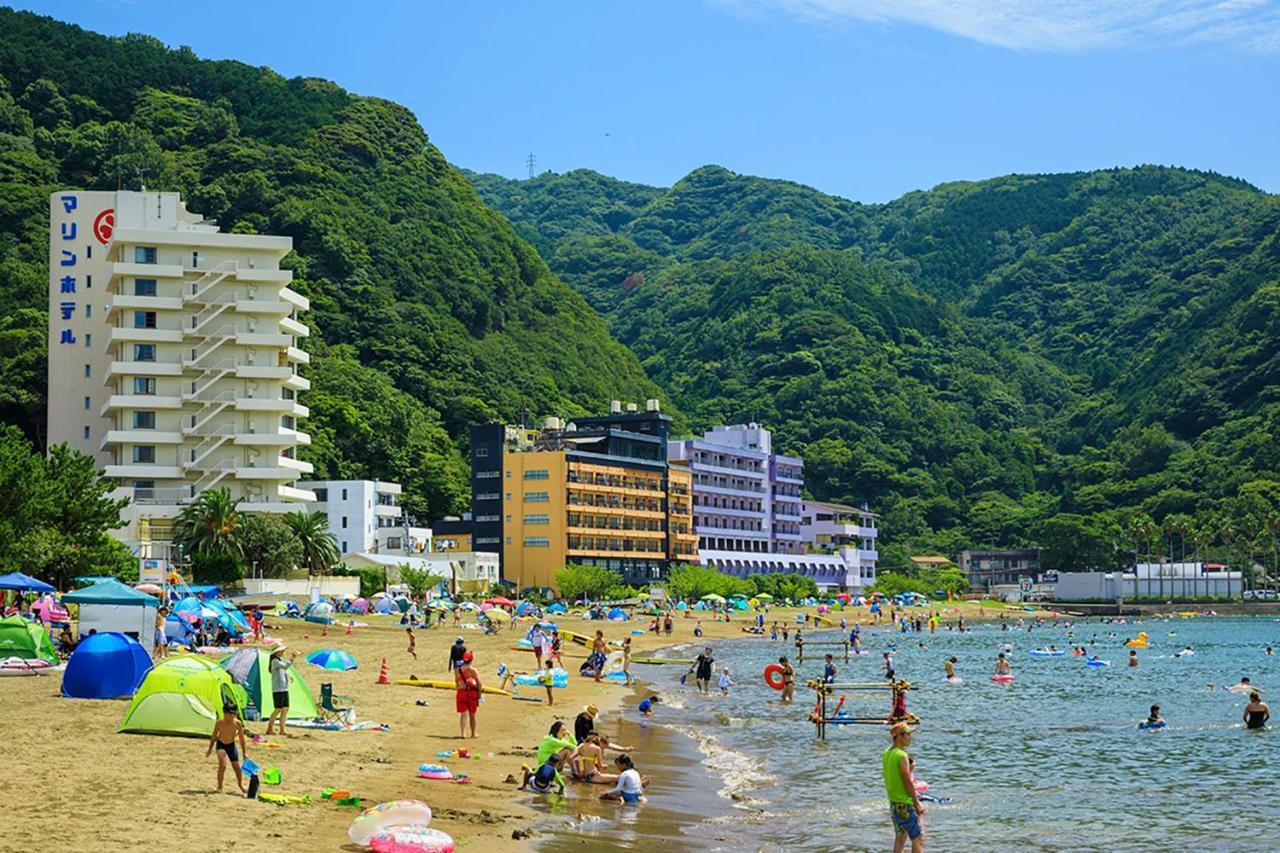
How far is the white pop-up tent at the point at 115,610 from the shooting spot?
35844 mm

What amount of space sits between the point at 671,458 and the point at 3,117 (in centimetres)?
7485

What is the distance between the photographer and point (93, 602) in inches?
1416

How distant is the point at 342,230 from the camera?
491 feet

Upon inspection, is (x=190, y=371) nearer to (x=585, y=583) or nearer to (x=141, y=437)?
(x=141, y=437)

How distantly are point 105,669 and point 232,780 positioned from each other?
8840 mm

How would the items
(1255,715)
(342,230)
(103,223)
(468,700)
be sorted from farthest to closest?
(342,230) < (103,223) < (1255,715) < (468,700)

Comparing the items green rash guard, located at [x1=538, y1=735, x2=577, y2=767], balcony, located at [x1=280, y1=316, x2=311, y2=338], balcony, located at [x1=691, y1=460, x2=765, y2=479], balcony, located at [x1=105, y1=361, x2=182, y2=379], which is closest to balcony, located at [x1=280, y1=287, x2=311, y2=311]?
balcony, located at [x1=280, y1=316, x2=311, y2=338]

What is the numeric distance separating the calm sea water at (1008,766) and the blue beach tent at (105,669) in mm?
10795

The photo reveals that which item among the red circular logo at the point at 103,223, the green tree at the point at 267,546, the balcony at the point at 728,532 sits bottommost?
the green tree at the point at 267,546

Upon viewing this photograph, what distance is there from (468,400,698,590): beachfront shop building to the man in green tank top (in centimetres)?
10000

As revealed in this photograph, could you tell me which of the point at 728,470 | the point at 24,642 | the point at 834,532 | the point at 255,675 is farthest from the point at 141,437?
the point at 834,532

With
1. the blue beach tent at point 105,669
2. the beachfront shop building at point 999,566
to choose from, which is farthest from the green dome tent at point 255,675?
the beachfront shop building at point 999,566

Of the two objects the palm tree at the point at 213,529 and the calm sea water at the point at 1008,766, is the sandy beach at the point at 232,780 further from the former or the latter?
the palm tree at the point at 213,529

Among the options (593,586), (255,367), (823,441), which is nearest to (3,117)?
(255,367)
